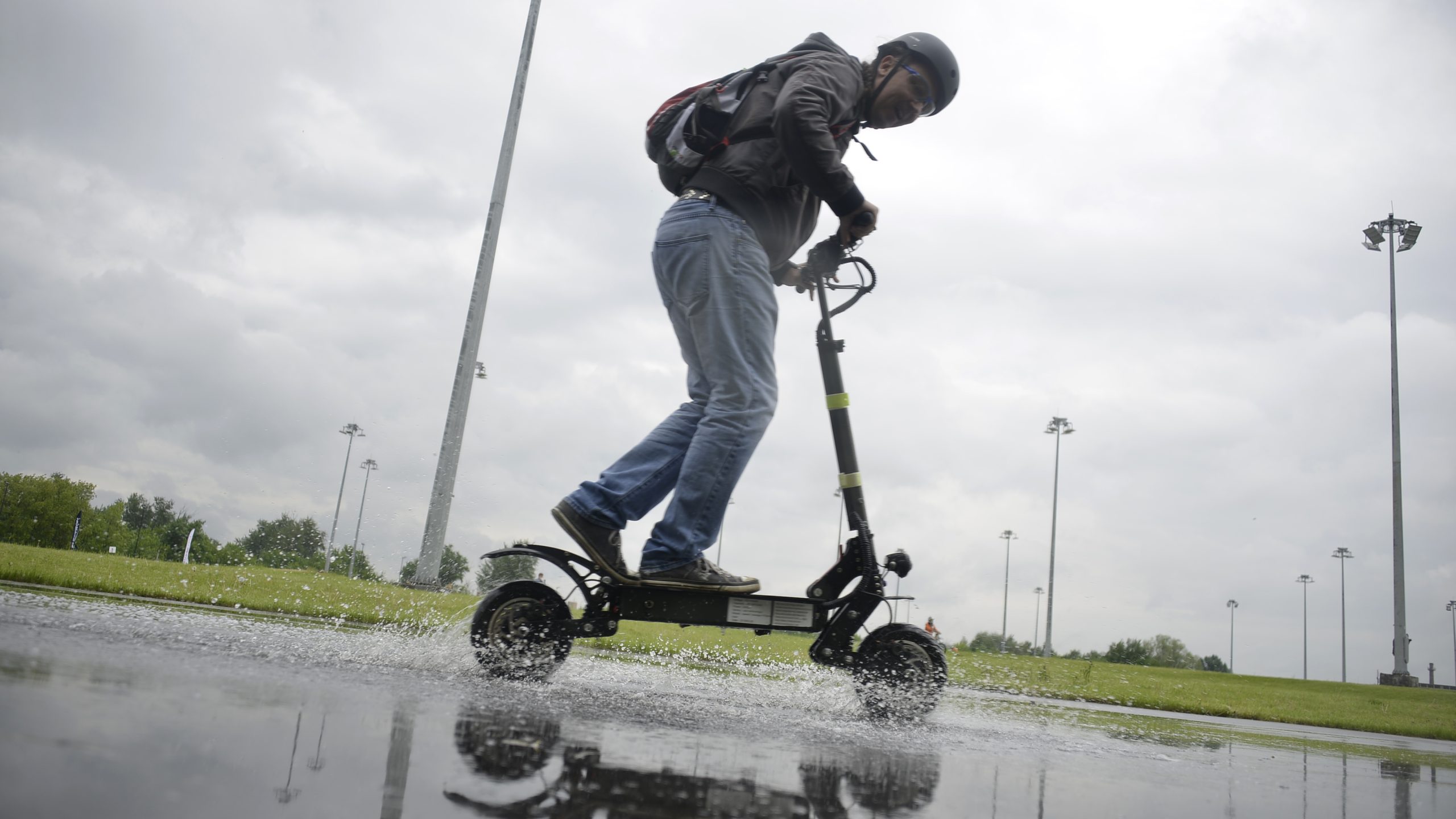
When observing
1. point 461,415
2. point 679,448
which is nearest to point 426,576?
point 461,415

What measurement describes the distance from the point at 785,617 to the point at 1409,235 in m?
38.7

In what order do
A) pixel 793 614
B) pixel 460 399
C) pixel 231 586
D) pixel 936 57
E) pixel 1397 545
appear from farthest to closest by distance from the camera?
pixel 1397 545, pixel 460 399, pixel 231 586, pixel 936 57, pixel 793 614

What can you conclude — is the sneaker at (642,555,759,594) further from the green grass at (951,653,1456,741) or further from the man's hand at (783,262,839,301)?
the green grass at (951,653,1456,741)

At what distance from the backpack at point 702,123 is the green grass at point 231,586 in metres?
2.62

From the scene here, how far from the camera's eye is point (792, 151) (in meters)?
3.18

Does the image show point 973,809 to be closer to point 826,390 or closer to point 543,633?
point 543,633

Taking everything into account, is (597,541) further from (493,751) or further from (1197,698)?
(1197,698)

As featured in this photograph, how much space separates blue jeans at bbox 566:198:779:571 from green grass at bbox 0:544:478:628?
1.68 meters

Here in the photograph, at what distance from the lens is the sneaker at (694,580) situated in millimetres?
3158

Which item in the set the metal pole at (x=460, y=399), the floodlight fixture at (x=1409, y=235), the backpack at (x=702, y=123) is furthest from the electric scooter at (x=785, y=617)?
the floodlight fixture at (x=1409, y=235)

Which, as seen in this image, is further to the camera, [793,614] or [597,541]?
[793,614]

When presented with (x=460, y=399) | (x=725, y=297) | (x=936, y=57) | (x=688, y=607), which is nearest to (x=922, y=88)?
(x=936, y=57)

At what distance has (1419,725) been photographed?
731cm

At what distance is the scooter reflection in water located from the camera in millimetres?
1114
